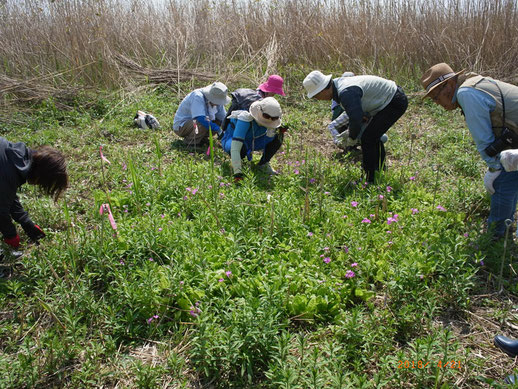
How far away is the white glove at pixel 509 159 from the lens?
9.30 ft

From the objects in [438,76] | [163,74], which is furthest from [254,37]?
[438,76]

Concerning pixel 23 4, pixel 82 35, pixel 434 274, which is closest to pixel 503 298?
pixel 434 274

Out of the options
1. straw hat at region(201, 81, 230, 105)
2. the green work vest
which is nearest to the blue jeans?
the green work vest

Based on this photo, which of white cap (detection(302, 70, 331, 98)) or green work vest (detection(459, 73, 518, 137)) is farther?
white cap (detection(302, 70, 331, 98))

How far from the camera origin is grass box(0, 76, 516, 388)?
7.05 ft

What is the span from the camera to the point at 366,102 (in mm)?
4320

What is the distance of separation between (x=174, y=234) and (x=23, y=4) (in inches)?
296

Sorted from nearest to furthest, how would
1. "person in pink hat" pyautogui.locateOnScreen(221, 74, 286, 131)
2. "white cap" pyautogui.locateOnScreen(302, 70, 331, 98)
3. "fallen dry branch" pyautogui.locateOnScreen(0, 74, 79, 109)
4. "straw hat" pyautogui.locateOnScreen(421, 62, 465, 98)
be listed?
"straw hat" pyautogui.locateOnScreen(421, 62, 465, 98) → "white cap" pyautogui.locateOnScreen(302, 70, 331, 98) → "person in pink hat" pyautogui.locateOnScreen(221, 74, 286, 131) → "fallen dry branch" pyautogui.locateOnScreen(0, 74, 79, 109)

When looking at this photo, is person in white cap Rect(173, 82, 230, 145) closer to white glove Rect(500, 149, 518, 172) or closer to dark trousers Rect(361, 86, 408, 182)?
dark trousers Rect(361, 86, 408, 182)

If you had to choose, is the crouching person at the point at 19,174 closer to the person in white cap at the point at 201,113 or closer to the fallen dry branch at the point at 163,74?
the person in white cap at the point at 201,113

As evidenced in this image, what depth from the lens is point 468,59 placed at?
7.95m

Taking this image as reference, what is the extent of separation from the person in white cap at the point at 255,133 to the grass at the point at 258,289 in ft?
1.50

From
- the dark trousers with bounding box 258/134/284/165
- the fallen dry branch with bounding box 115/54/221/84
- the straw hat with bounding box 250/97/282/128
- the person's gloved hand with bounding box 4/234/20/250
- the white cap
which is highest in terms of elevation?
the white cap

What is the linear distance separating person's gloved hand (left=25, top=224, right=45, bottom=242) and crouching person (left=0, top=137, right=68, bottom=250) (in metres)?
0.10
